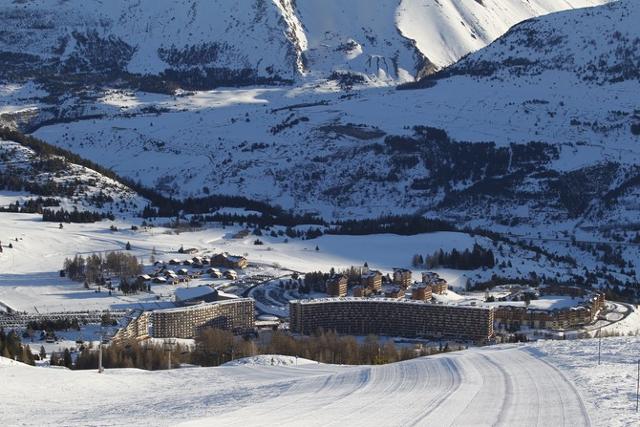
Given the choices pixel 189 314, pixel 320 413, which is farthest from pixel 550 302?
pixel 320 413

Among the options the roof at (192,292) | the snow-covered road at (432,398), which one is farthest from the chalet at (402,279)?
the snow-covered road at (432,398)

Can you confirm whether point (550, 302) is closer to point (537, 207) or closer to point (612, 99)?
point (537, 207)

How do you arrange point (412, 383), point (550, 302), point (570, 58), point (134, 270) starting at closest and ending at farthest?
point (412, 383) < point (550, 302) < point (134, 270) < point (570, 58)

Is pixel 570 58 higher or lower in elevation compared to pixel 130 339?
higher

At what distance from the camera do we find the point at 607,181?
442ft

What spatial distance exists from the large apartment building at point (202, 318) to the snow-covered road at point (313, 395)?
23060 millimetres

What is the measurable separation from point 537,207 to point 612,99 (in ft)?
128

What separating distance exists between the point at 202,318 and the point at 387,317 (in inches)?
493

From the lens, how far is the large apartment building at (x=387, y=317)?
68.6m

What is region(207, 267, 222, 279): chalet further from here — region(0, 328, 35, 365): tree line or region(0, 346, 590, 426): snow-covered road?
region(0, 346, 590, 426): snow-covered road

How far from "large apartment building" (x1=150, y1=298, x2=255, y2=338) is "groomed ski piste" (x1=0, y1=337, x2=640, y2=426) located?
74.1 ft

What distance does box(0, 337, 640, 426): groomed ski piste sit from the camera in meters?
27.8

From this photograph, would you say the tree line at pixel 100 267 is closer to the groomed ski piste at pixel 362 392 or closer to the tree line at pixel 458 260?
the tree line at pixel 458 260

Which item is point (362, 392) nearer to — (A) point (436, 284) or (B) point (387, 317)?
(B) point (387, 317)
